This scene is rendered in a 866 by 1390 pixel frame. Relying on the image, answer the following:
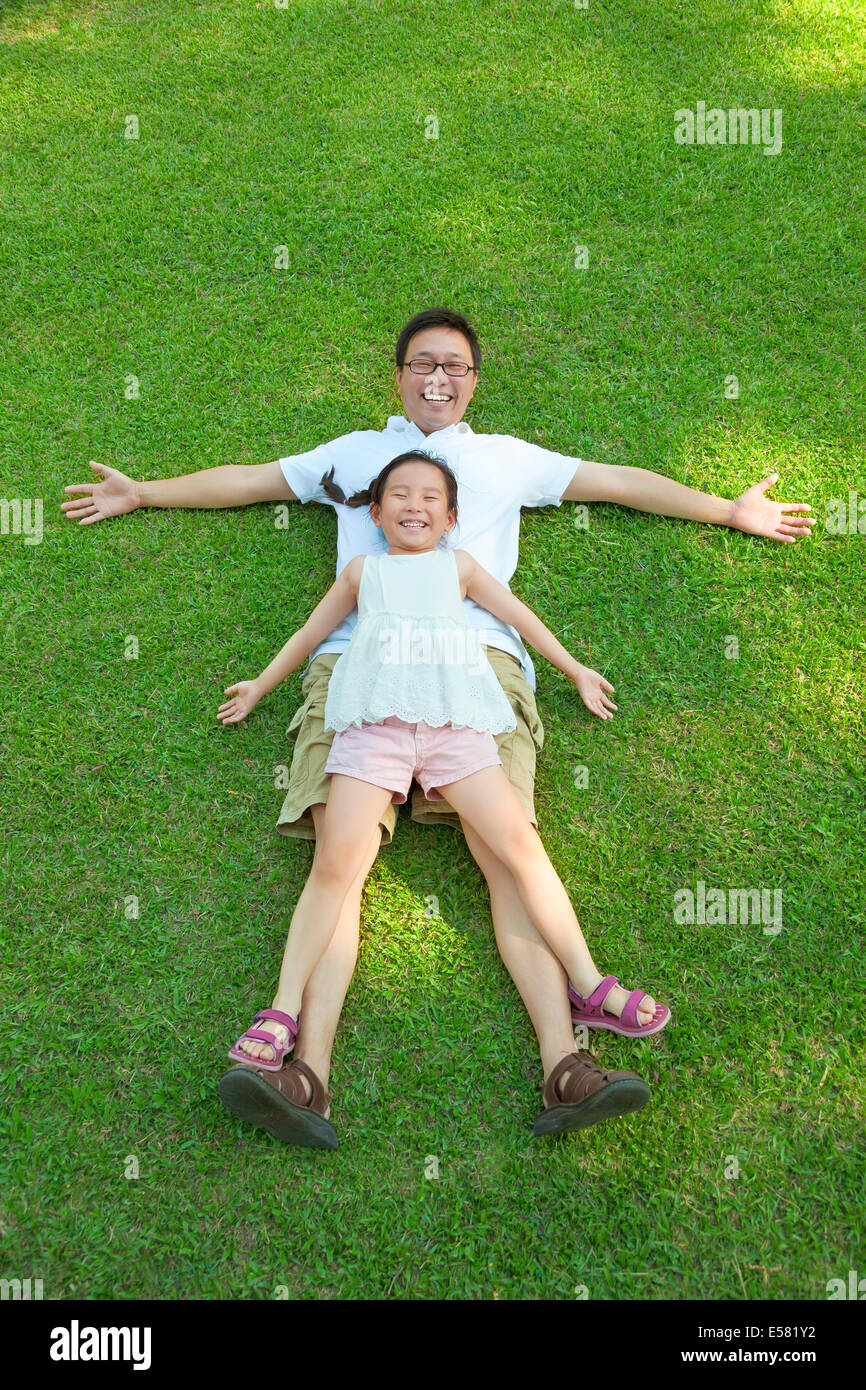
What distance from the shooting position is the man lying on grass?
3.26 metres

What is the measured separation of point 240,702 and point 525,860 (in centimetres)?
137

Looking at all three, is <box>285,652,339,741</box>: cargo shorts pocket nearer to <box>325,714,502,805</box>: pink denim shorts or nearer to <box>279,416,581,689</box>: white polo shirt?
<box>279,416,581,689</box>: white polo shirt

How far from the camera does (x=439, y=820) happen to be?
11.8 feet

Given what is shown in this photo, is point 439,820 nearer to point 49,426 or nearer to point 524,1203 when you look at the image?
point 524,1203

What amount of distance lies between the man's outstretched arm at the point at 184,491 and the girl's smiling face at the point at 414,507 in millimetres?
903

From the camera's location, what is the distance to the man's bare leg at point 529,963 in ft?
10.4

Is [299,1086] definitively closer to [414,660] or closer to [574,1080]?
[574,1080]

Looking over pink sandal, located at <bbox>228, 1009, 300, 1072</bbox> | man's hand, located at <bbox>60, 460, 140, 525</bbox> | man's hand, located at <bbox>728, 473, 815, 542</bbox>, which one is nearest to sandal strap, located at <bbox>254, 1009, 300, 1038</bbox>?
pink sandal, located at <bbox>228, 1009, 300, 1072</bbox>

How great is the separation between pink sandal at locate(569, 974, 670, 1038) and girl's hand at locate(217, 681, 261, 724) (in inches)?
67.2

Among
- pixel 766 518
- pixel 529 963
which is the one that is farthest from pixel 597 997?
pixel 766 518

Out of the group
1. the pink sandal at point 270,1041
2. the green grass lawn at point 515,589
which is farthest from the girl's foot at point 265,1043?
the green grass lawn at point 515,589

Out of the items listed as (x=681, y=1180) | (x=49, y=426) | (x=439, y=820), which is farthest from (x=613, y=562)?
(x=49, y=426)
